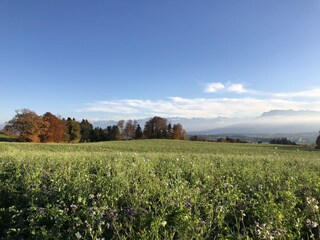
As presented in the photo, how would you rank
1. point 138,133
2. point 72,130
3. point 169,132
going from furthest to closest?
point 138,133 < point 169,132 < point 72,130

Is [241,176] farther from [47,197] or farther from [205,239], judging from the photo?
[47,197]

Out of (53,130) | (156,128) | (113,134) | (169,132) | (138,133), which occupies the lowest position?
(113,134)

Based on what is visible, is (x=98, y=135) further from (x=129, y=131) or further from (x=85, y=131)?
(x=129, y=131)

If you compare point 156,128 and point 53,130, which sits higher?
point 156,128

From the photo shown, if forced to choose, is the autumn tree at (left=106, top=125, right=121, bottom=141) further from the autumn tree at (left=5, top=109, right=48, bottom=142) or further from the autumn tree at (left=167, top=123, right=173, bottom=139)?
the autumn tree at (left=5, top=109, right=48, bottom=142)

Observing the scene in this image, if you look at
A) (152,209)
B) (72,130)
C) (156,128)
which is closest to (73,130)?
(72,130)

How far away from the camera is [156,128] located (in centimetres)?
11488

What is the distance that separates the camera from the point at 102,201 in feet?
16.2

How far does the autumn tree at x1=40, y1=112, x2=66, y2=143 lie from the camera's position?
Answer: 9081 centimetres

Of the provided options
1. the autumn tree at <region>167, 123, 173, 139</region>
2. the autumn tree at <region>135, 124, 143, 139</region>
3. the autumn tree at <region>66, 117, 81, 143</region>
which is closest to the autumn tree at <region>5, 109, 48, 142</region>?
the autumn tree at <region>66, 117, 81, 143</region>

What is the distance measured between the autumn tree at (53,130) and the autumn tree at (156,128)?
1283 inches

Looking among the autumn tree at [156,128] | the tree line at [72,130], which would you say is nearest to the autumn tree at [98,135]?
the tree line at [72,130]

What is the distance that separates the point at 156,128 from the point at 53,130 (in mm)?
39227

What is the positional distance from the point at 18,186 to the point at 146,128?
363 feet
